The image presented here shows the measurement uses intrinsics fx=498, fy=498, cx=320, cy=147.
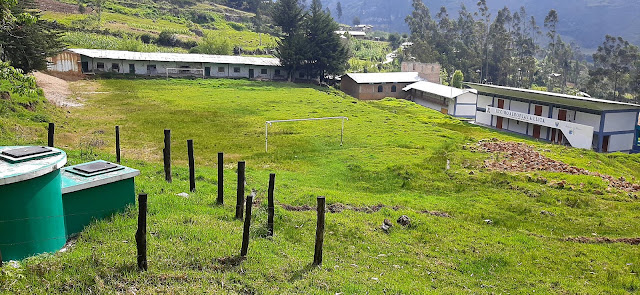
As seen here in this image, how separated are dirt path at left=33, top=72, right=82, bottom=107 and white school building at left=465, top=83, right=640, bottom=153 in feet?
140

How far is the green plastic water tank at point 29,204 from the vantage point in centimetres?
861

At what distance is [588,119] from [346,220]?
1554 inches

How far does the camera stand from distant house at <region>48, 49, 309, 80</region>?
194 ft

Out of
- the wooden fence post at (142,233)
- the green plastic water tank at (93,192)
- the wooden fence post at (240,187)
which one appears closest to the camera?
the wooden fence post at (142,233)

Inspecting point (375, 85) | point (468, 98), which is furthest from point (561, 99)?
point (375, 85)

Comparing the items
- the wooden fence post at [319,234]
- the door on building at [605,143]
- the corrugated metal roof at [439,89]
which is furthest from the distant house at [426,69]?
the wooden fence post at [319,234]

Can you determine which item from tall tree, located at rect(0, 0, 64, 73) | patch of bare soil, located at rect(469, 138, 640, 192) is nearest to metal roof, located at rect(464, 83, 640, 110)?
patch of bare soil, located at rect(469, 138, 640, 192)

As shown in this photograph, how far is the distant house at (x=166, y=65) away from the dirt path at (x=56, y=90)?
212 inches

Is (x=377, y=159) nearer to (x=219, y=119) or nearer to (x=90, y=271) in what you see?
(x=219, y=119)

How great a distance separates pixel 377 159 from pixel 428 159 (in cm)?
315

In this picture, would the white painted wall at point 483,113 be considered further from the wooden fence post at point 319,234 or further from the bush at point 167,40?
the bush at point 167,40

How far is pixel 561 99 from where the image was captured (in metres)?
48.3

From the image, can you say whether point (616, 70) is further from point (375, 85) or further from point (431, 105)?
point (375, 85)

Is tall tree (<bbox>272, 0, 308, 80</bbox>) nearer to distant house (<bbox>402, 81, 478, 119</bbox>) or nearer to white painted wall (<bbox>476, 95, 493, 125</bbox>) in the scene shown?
distant house (<bbox>402, 81, 478, 119</bbox>)
